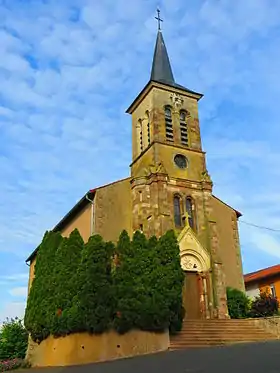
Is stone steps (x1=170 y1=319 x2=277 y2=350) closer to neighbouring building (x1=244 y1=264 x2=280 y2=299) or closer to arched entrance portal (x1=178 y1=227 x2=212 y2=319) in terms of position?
arched entrance portal (x1=178 y1=227 x2=212 y2=319)

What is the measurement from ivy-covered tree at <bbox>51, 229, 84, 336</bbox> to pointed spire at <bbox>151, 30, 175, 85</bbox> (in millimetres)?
12525

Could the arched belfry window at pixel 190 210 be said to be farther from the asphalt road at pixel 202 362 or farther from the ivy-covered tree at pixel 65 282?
the asphalt road at pixel 202 362

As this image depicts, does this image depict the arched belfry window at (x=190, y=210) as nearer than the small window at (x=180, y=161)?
Yes

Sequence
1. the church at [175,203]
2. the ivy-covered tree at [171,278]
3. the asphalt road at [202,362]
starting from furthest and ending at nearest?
the church at [175,203] < the ivy-covered tree at [171,278] < the asphalt road at [202,362]

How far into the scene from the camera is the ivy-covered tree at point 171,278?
50.1 ft

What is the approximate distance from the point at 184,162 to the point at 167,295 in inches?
407

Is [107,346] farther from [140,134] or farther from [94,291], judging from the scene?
[140,134]

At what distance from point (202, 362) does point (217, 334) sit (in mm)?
6217

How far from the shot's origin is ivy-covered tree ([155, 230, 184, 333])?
1526cm

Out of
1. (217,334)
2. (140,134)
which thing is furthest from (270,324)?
(140,134)

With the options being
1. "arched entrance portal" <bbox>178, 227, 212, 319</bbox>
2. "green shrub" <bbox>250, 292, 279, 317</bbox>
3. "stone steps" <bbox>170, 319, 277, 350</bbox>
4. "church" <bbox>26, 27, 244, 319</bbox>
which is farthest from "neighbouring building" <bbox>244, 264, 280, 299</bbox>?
"stone steps" <bbox>170, 319, 277, 350</bbox>

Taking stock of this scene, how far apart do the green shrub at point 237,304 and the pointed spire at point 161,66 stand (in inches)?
499

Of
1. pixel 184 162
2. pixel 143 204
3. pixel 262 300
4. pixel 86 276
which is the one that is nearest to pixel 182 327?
pixel 86 276

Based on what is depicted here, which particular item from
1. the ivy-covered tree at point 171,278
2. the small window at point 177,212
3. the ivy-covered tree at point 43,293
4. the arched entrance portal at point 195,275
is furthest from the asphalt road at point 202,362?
the small window at point 177,212
